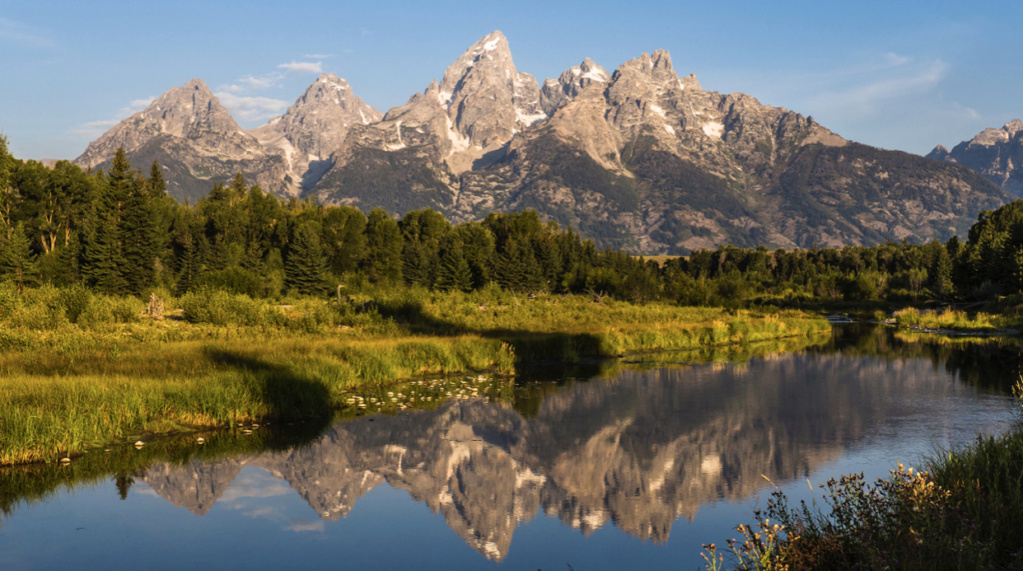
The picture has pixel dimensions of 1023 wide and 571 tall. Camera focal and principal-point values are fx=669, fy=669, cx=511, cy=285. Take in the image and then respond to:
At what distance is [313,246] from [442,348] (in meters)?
72.7

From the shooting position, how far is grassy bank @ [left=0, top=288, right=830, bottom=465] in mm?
20969

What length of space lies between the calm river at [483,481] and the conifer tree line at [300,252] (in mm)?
48173

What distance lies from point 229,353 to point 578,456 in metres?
18.3

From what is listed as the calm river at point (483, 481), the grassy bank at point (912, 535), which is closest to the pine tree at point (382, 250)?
the calm river at point (483, 481)

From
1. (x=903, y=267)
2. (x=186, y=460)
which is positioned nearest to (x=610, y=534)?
(x=186, y=460)

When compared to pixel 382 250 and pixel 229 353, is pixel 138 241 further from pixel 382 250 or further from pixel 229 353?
pixel 229 353

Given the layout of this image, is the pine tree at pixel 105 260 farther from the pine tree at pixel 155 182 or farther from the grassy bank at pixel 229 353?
the pine tree at pixel 155 182

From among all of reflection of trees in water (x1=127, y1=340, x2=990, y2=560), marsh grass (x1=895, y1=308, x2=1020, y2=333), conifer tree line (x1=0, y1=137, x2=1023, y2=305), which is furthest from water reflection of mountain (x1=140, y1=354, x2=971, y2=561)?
conifer tree line (x1=0, y1=137, x2=1023, y2=305)

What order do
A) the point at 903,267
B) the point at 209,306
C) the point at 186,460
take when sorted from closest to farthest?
the point at 186,460, the point at 209,306, the point at 903,267

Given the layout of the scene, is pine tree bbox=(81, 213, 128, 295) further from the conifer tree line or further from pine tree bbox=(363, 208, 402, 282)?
pine tree bbox=(363, 208, 402, 282)

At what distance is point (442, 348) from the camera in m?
37.3

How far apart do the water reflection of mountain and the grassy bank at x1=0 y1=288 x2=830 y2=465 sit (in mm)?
3517

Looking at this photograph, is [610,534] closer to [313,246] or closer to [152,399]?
[152,399]

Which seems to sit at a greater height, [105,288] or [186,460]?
[105,288]
